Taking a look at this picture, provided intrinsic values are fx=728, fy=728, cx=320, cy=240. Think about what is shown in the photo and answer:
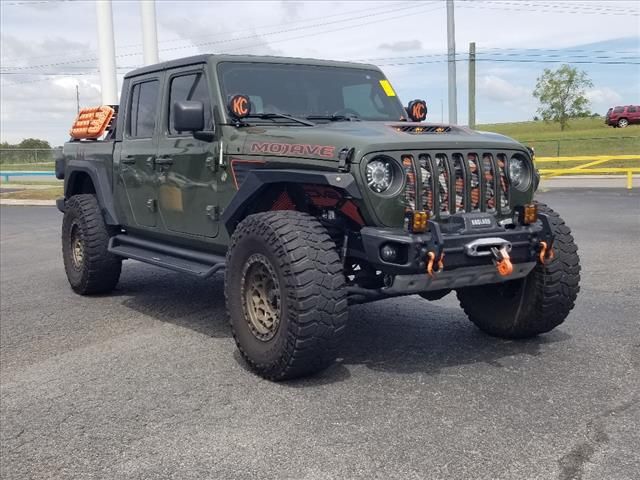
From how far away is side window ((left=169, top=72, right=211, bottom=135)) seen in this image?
216 inches

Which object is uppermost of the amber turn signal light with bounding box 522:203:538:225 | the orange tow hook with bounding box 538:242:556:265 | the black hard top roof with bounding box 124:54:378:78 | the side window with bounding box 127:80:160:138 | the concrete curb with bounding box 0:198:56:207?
the black hard top roof with bounding box 124:54:378:78

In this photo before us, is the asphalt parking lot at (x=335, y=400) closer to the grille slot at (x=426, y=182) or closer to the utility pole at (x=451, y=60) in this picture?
the grille slot at (x=426, y=182)

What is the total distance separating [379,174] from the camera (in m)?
4.26

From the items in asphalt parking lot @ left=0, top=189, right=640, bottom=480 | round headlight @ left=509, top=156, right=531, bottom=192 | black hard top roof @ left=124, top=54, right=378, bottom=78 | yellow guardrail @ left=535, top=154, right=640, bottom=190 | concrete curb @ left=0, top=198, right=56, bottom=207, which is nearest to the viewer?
asphalt parking lot @ left=0, top=189, right=640, bottom=480

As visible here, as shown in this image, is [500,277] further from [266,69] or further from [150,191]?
[150,191]

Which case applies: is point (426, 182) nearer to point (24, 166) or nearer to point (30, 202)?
point (30, 202)

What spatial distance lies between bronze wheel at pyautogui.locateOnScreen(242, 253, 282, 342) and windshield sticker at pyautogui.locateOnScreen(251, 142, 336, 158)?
690mm

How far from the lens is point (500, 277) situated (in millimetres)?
4496

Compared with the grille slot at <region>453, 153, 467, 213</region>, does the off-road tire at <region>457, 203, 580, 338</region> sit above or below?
below

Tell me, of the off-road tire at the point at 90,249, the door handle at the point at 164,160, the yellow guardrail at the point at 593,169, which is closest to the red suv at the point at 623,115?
the yellow guardrail at the point at 593,169

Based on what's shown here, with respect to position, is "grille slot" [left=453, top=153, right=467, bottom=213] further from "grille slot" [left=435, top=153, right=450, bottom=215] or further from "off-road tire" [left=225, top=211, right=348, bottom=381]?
"off-road tire" [left=225, top=211, right=348, bottom=381]

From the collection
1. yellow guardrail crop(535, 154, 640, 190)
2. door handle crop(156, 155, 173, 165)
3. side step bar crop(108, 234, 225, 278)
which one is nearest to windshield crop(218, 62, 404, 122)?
door handle crop(156, 155, 173, 165)

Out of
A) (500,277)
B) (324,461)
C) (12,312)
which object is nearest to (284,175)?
(500,277)

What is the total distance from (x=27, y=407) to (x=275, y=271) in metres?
1.64
